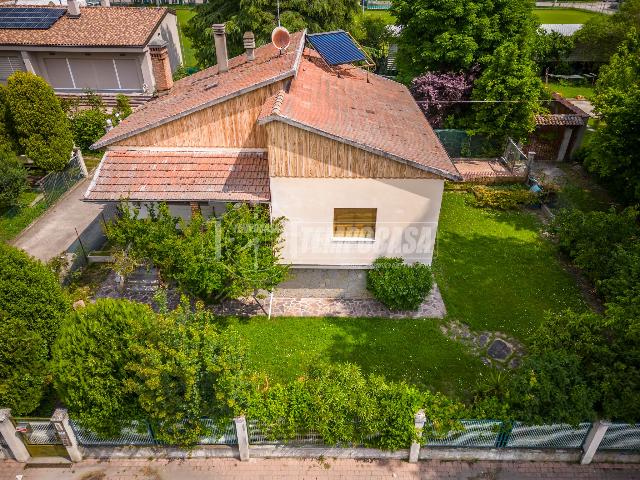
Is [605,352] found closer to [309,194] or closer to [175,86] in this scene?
[309,194]

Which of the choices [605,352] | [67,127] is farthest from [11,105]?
[605,352]

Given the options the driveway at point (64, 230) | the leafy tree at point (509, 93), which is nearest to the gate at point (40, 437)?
the driveway at point (64, 230)

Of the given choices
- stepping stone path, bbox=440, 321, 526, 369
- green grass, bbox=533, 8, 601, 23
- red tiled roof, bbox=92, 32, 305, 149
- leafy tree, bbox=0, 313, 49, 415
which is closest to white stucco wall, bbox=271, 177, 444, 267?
stepping stone path, bbox=440, 321, 526, 369

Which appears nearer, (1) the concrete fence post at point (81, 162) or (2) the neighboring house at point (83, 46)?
(1) the concrete fence post at point (81, 162)

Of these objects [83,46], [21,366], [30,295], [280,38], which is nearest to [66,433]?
[21,366]

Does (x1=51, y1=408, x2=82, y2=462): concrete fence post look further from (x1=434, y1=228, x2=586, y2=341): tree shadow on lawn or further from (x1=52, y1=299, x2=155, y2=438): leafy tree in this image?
(x1=434, y1=228, x2=586, y2=341): tree shadow on lawn

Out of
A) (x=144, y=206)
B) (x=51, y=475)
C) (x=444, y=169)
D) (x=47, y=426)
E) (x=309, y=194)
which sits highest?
(x=444, y=169)

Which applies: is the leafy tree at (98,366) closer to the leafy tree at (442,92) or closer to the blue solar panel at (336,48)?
the blue solar panel at (336,48)
